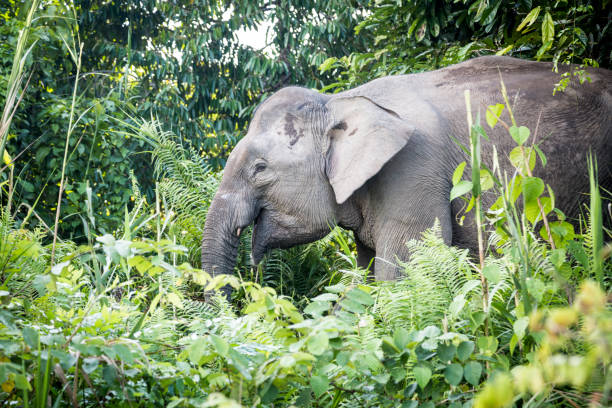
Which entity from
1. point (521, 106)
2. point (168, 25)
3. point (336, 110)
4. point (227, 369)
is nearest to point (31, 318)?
point (227, 369)

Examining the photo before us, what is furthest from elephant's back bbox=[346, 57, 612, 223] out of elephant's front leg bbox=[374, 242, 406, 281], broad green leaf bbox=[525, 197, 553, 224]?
broad green leaf bbox=[525, 197, 553, 224]

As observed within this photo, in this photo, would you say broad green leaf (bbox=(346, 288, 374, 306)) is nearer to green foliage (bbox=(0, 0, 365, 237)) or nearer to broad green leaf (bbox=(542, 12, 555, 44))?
broad green leaf (bbox=(542, 12, 555, 44))

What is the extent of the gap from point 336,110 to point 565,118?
4.73 ft

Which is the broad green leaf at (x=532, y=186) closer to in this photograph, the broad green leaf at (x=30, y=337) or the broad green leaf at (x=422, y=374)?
the broad green leaf at (x=422, y=374)

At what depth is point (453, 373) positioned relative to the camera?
2.08 m

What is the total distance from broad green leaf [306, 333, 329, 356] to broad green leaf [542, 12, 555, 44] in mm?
3183

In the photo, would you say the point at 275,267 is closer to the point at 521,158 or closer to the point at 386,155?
the point at 386,155

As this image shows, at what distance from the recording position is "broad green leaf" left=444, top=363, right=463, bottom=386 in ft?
6.76

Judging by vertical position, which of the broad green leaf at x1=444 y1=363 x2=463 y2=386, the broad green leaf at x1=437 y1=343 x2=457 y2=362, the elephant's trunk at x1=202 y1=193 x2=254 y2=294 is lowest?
the elephant's trunk at x1=202 y1=193 x2=254 y2=294

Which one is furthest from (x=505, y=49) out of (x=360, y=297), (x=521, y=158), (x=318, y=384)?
(x=318, y=384)

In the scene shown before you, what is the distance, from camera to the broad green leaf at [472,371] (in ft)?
6.75

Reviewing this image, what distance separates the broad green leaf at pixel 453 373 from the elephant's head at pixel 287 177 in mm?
2326

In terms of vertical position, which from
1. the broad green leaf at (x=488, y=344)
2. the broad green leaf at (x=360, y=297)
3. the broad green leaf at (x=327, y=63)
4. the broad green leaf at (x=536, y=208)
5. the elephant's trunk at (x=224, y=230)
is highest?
the broad green leaf at (x=327, y=63)

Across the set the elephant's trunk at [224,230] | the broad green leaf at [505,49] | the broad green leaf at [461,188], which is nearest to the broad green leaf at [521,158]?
the broad green leaf at [461,188]
